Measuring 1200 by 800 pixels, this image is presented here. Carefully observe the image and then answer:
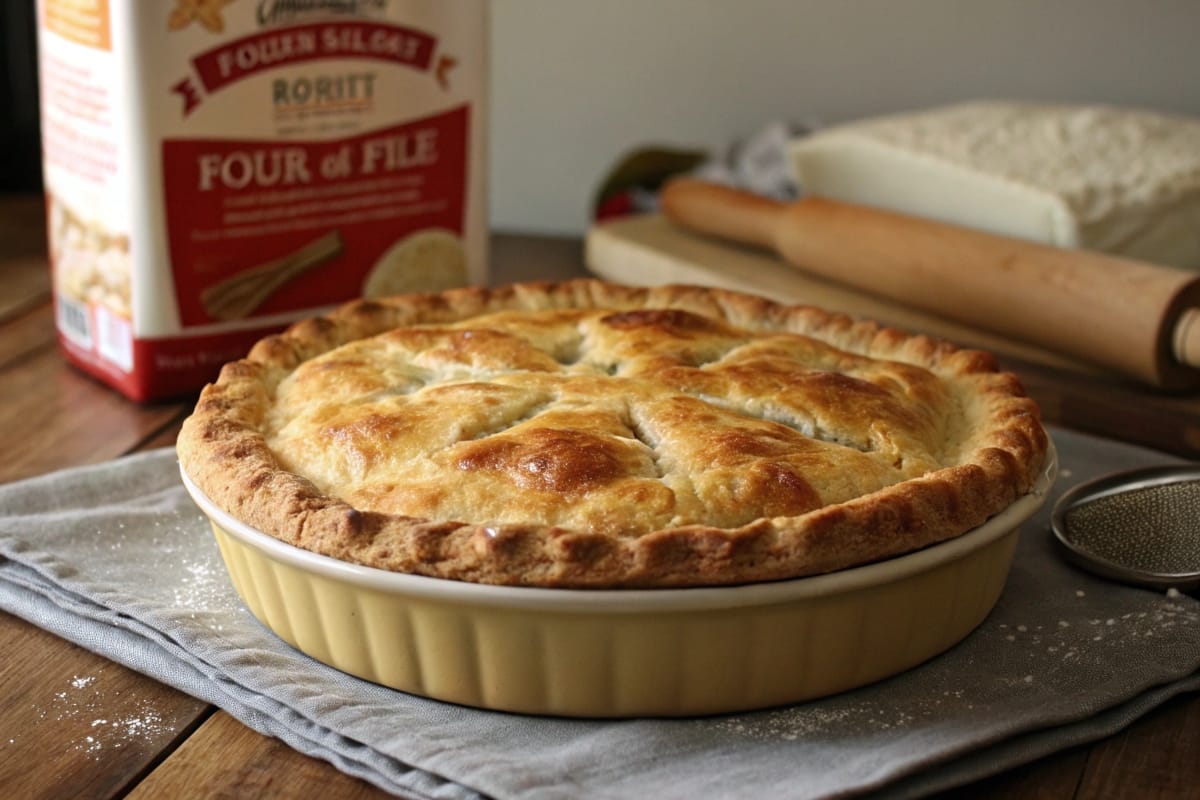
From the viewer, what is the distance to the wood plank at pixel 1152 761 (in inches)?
50.5

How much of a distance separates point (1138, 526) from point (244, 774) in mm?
1170

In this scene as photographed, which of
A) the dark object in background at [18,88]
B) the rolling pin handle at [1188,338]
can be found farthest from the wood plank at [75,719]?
the dark object in background at [18,88]

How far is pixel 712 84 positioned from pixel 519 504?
7.79ft

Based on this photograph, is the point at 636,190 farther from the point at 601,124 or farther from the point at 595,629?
the point at 595,629

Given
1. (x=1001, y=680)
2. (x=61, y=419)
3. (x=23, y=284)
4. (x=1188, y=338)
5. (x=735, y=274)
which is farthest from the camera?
(x=23, y=284)

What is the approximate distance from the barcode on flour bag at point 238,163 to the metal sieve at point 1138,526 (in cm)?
128

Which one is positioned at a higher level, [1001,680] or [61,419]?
[1001,680]

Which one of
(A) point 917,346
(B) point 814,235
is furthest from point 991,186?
(A) point 917,346

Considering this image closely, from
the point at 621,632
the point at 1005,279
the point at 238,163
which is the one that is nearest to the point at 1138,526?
the point at 1005,279

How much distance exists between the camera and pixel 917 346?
77.3 inches

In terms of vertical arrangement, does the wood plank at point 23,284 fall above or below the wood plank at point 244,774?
below

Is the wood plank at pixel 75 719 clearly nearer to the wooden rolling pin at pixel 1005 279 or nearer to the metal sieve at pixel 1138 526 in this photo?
the metal sieve at pixel 1138 526

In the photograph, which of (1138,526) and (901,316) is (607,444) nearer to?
(1138,526)

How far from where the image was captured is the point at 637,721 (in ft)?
4.38
